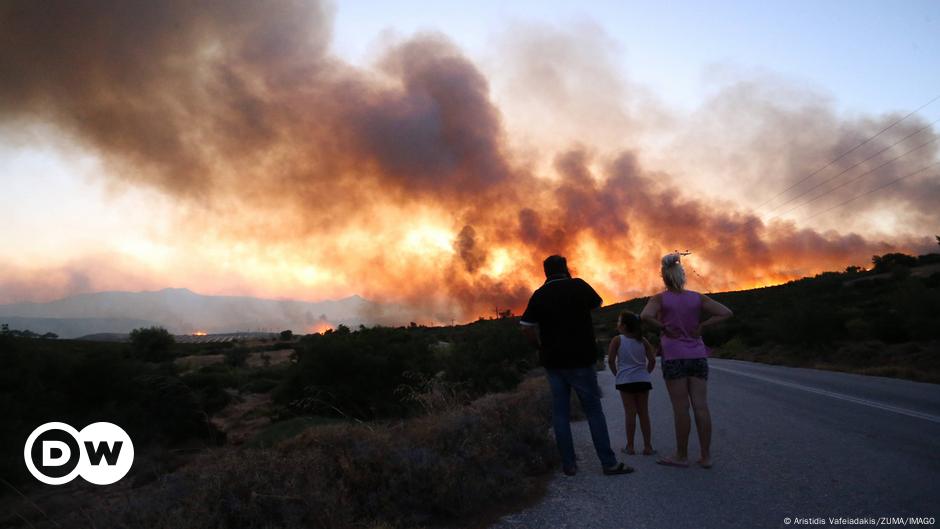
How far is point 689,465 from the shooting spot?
20.1ft

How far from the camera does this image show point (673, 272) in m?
6.26

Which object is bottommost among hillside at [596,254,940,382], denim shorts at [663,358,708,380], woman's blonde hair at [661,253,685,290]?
hillside at [596,254,940,382]

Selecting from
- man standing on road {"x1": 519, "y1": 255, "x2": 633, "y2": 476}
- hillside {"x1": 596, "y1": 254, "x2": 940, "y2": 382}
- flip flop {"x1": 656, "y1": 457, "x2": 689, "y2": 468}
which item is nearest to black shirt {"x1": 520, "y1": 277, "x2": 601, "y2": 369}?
man standing on road {"x1": 519, "y1": 255, "x2": 633, "y2": 476}

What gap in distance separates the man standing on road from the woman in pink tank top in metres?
0.71

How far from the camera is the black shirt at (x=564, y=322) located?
601cm

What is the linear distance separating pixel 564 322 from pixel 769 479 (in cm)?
245

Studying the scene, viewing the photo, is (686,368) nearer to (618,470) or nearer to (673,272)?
(673,272)

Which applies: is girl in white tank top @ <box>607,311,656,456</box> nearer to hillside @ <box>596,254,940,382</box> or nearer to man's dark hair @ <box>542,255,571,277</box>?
man's dark hair @ <box>542,255,571,277</box>

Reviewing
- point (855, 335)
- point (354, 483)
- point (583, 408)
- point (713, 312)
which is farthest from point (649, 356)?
point (855, 335)

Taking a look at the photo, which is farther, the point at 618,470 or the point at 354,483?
the point at 618,470

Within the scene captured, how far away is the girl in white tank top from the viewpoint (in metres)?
6.78

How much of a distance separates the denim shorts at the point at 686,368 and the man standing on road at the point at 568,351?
806mm

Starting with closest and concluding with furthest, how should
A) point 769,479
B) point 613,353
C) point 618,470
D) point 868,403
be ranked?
1. point 769,479
2. point 618,470
3. point 613,353
4. point 868,403

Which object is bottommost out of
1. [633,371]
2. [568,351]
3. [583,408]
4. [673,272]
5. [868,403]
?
[868,403]
